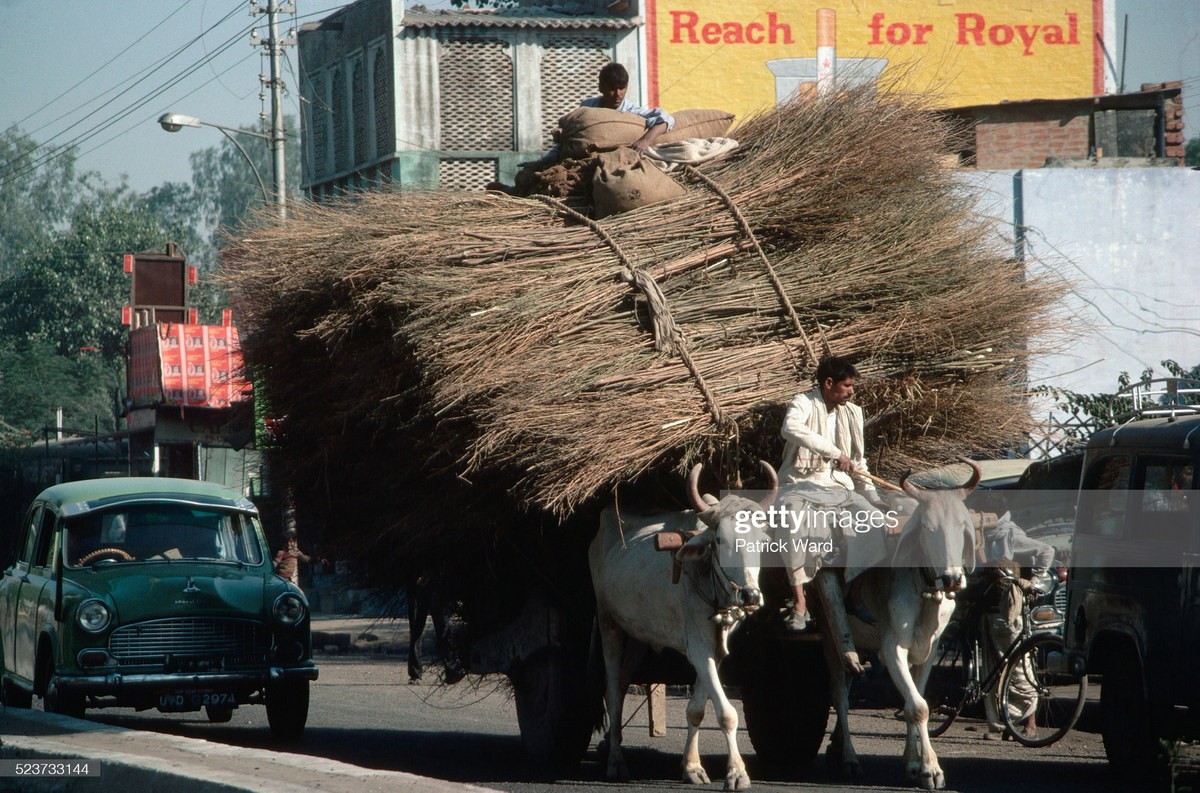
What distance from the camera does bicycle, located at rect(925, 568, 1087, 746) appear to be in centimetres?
905

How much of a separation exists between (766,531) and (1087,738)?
15.2 feet

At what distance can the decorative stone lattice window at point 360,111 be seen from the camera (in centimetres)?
1962

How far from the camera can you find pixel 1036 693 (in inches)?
362

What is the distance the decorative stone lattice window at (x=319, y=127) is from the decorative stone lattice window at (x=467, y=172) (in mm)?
2844

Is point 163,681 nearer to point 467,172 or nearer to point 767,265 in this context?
point 767,265

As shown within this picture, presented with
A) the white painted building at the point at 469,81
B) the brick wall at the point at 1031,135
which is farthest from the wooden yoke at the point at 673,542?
the brick wall at the point at 1031,135

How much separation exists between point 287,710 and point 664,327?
154 inches

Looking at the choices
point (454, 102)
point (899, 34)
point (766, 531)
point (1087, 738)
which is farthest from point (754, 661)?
point (899, 34)

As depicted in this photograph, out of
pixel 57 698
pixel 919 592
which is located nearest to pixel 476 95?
pixel 57 698

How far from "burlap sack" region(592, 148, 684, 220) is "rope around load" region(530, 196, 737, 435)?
15.4 inches

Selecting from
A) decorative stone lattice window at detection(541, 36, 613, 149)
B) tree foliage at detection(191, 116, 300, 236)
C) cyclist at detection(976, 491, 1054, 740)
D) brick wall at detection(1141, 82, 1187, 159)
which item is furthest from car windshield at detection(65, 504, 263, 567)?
tree foliage at detection(191, 116, 300, 236)

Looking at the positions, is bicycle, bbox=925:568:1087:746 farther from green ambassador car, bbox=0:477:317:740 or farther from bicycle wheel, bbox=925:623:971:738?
green ambassador car, bbox=0:477:317:740

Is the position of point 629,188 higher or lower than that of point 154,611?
higher

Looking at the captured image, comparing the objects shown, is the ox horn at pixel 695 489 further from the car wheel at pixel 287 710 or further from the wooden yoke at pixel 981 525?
the car wheel at pixel 287 710
